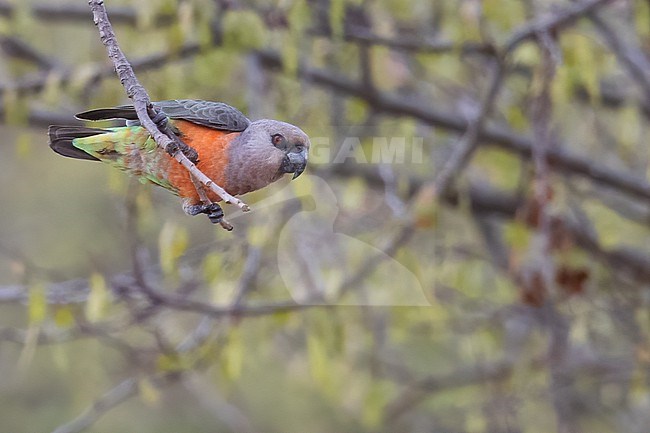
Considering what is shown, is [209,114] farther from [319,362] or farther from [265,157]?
[319,362]

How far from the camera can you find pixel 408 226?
183 inches

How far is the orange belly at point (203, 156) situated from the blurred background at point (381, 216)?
2.80 feet

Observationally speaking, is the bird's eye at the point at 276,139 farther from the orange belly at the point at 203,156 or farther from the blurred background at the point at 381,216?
the blurred background at the point at 381,216

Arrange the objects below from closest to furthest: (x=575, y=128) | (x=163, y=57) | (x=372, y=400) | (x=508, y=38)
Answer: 1. (x=163, y=57)
2. (x=508, y=38)
3. (x=372, y=400)
4. (x=575, y=128)

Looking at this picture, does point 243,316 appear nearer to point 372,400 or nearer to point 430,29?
point 372,400

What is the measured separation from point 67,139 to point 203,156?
19cm

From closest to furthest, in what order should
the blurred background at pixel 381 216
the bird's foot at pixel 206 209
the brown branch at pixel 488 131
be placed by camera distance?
the bird's foot at pixel 206 209
the blurred background at pixel 381 216
the brown branch at pixel 488 131

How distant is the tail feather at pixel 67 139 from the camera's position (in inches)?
47.9

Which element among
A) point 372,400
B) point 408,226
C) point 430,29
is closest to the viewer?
point 408,226

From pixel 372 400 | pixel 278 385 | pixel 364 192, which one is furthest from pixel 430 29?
pixel 278 385

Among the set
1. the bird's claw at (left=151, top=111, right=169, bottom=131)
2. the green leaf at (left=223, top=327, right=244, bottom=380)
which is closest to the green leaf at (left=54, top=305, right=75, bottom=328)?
the green leaf at (left=223, top=327, right=244, bottom=380)

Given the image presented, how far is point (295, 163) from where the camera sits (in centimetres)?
115

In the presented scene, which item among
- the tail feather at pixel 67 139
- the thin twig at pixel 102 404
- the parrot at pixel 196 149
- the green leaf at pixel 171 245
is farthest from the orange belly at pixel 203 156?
the thin twig at pixel 102 404

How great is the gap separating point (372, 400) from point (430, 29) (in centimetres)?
256
